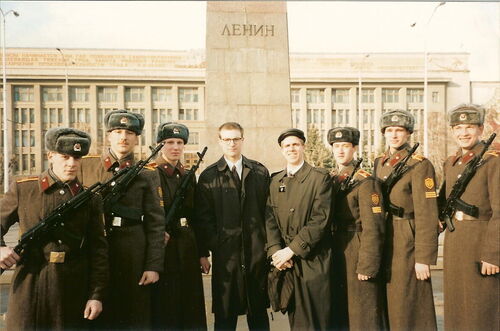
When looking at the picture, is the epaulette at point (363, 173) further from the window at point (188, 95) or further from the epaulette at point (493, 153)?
the window at point (188, 95)

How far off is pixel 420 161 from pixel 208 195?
209cm

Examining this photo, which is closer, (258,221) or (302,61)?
(258,221)

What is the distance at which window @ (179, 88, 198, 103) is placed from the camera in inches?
2625

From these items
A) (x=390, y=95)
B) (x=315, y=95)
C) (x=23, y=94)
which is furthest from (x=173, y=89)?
(x=390, y=95)

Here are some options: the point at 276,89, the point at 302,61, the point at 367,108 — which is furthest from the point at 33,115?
the point at 276,89

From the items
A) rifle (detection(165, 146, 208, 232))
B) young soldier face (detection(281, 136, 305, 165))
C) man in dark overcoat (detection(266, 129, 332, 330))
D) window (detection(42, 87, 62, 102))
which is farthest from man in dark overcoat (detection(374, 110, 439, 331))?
window (detection(42, 87, 62, 102))

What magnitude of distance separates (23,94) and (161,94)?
1848cm

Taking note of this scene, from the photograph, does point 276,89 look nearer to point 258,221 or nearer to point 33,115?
point 258,221

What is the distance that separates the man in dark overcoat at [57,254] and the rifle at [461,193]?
10.6ft

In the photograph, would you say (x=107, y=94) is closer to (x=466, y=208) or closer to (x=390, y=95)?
(x=390, y=95)

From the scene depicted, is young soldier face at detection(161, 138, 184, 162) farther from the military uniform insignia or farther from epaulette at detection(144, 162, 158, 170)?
the military uniform insignia

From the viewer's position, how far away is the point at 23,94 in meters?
64.4

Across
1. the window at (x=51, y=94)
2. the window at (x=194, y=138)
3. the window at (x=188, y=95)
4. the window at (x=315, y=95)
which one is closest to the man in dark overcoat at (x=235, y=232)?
the window at (x=194, y=138)

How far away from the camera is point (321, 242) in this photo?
437cm
